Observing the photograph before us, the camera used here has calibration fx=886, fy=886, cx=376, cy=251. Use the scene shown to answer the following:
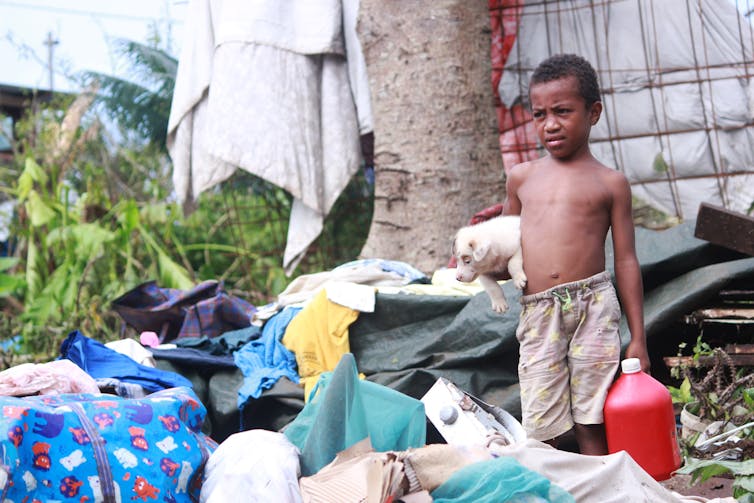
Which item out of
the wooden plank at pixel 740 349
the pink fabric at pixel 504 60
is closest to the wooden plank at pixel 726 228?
the wooden plank at pixel 740 349

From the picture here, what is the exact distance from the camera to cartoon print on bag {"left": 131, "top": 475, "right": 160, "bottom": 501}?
2.23 metres

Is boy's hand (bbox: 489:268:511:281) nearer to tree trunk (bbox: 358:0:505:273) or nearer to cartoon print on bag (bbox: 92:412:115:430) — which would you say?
cartoon print on bag (bbox: 92:412:115:430)

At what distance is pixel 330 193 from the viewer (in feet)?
17.0

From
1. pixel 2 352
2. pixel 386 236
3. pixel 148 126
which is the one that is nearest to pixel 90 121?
pixel 148 126

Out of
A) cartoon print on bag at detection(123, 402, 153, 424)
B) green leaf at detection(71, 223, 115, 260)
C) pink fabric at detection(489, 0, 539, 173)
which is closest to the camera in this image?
cartoon print on bag at detection(123, 402, 153, 424)

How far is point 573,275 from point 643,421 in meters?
0.46

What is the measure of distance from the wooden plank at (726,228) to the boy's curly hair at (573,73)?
1066 mm

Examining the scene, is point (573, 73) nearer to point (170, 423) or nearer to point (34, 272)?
point (170, 423)

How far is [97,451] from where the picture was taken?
222cm

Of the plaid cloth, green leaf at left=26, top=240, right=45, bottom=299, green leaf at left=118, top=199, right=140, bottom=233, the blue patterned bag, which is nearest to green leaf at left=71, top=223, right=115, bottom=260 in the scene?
green leaf at left=118, top=199, right=140, bottom=233

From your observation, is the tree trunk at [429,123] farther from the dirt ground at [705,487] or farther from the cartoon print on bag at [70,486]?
the cartoon print on bag at [70,486]

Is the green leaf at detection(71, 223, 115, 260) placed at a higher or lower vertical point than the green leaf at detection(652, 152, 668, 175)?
lower

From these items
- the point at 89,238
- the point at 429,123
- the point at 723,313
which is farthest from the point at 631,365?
the point at 89,238

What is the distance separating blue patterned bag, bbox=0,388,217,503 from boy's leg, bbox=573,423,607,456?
1.12m
